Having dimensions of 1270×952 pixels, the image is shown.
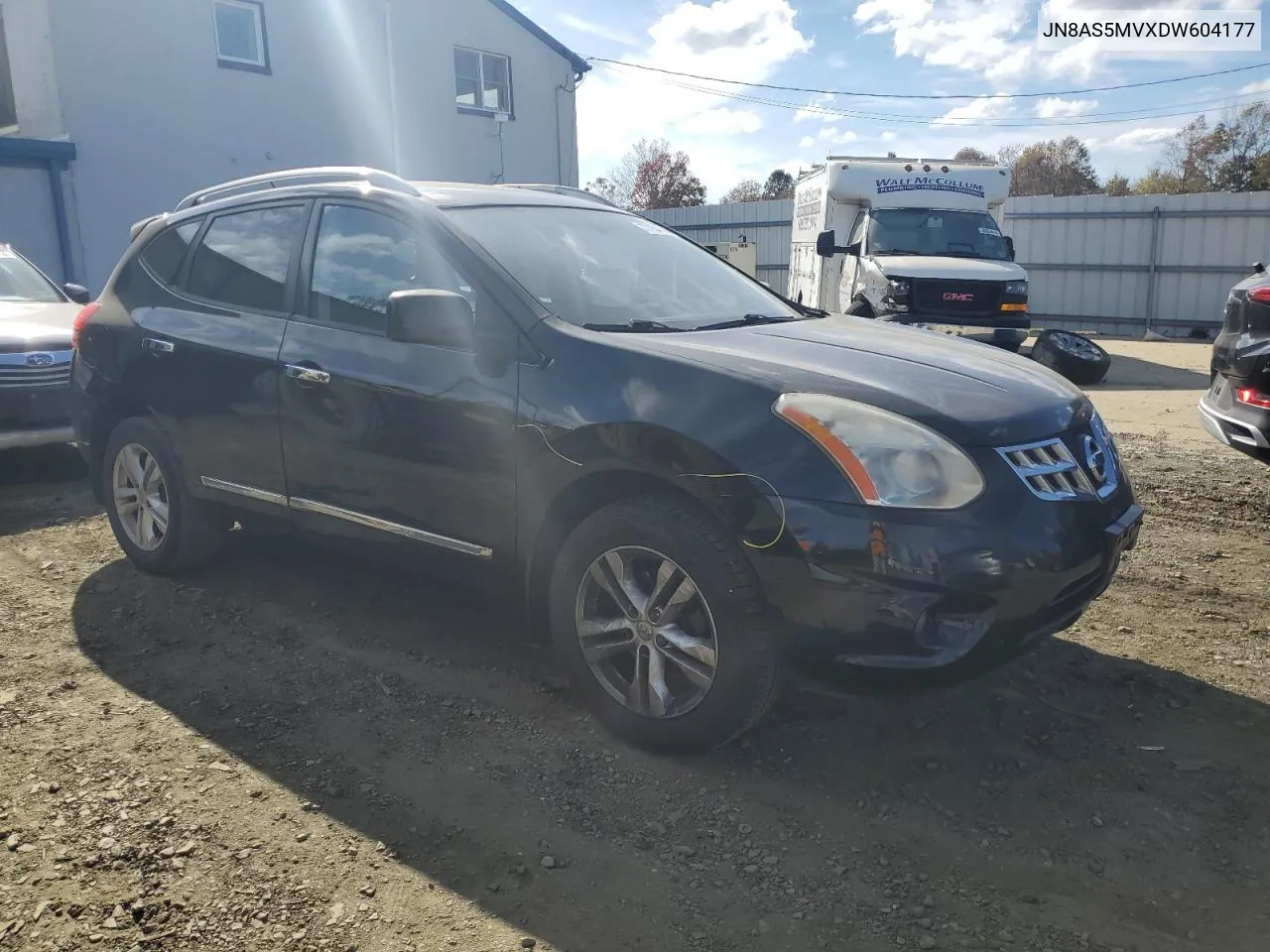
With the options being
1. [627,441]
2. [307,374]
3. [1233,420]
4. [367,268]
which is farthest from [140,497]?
[1233,420]

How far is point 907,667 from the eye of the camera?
280 centimetres

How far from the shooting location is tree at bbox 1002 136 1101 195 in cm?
5269

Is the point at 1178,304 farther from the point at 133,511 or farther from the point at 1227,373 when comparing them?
the point at 133,511

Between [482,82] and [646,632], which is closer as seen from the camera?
[646,632]

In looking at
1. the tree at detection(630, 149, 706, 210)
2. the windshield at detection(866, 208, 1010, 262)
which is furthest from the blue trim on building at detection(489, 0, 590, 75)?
the tree at detection(630, 149, 706, 210)

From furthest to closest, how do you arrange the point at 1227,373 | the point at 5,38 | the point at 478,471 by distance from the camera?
the point at 5,38
the point at 1227,373
the point at 478,471

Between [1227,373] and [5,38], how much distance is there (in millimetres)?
15752

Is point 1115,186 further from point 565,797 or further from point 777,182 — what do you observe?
point 565,797

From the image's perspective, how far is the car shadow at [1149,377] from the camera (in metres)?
12.1

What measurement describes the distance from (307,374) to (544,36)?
18.2 metres

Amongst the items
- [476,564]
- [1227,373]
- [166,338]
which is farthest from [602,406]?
[1227,373]

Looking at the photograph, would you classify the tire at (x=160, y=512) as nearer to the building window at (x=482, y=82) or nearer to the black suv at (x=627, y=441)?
the black suv at (x=627, y=441)

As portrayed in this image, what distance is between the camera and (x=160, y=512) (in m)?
4.85

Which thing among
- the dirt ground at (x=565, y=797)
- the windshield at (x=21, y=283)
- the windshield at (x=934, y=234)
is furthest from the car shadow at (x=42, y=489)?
the windshield at (x=934, y=234)
